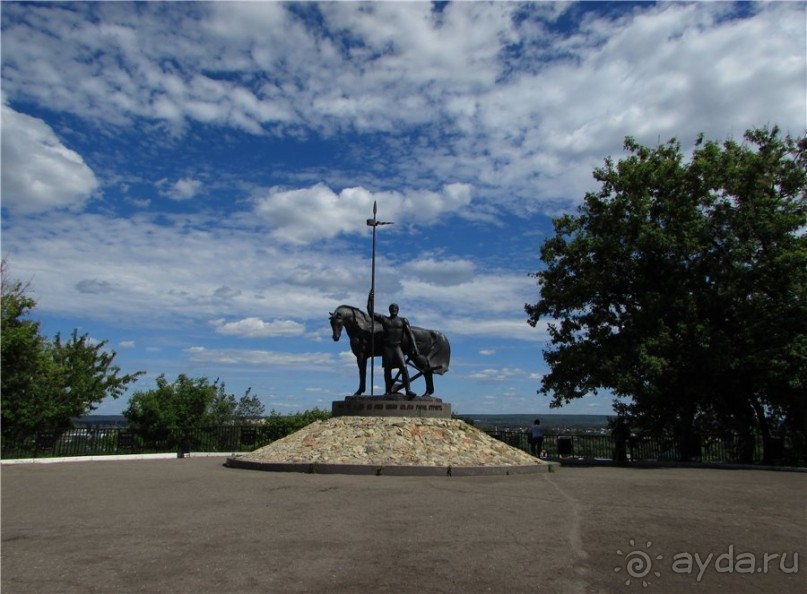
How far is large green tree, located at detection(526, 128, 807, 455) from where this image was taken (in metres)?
20.1

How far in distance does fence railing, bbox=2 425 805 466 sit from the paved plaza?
34.2ft

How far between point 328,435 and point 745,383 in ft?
47.5

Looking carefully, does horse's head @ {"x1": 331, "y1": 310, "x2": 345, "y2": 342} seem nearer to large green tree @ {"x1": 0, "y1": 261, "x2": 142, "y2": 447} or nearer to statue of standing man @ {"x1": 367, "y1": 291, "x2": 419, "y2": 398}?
statue of standing man @ {"x1": 367, "y1": 291, "x2": 419, "y2": 398}

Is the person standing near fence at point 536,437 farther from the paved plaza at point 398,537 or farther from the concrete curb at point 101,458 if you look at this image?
the concrete curb at point 101,458

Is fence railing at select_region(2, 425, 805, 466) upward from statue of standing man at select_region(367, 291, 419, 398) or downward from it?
downward

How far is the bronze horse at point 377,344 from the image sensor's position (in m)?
20.1

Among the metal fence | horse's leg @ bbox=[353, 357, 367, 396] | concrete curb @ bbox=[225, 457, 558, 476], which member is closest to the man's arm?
horse's leg @ bbox=[353, 357, 367, 396]

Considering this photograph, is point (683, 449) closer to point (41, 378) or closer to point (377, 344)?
point (377, 344)

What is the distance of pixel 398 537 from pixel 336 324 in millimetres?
12514

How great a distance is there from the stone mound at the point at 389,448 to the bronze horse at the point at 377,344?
221cm

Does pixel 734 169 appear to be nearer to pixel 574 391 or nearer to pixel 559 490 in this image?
pixel 574 391

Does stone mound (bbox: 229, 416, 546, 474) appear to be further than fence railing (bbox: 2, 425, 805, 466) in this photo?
No

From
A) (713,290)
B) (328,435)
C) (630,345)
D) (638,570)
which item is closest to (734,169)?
(713,290)

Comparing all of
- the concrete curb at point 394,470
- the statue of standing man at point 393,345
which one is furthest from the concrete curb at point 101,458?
the concrete curb at point 394,470
